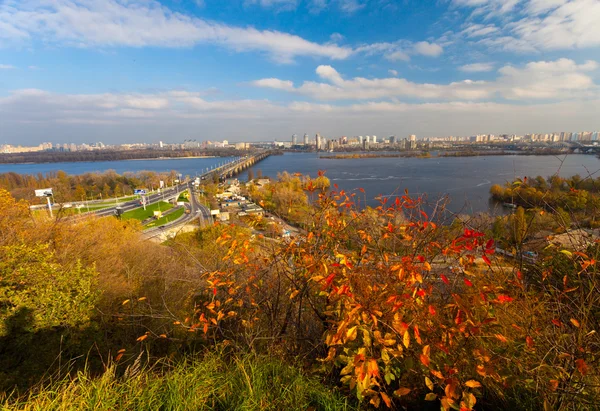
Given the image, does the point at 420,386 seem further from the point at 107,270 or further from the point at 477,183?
the point at 477,183

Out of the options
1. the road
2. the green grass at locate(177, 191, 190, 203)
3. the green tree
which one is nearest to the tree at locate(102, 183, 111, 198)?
the green grass at locate(177, 191, 190, 203)

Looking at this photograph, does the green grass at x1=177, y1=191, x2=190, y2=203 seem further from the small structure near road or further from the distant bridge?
the small structure near road

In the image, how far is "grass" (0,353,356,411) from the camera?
1402 millimetres

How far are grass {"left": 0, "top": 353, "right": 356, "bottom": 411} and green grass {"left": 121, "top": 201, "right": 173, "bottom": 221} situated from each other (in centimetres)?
2185

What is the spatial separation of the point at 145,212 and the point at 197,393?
25.8 meters

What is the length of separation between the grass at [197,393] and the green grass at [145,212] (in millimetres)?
21854

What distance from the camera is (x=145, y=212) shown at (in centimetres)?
2417

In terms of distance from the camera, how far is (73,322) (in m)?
3.34

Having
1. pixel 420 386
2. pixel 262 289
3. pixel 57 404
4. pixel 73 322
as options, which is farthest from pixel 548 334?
pixel 73 322

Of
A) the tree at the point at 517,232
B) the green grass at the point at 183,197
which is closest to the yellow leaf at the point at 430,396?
the tree at the point at 517,232

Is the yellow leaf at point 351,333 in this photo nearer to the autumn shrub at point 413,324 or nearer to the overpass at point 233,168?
the autumn shrub at point 413,324

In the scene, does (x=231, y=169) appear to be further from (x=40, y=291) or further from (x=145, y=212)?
(x=40, y=291)

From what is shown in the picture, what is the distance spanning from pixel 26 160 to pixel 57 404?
13438 centimetres

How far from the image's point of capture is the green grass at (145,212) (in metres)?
22.1
